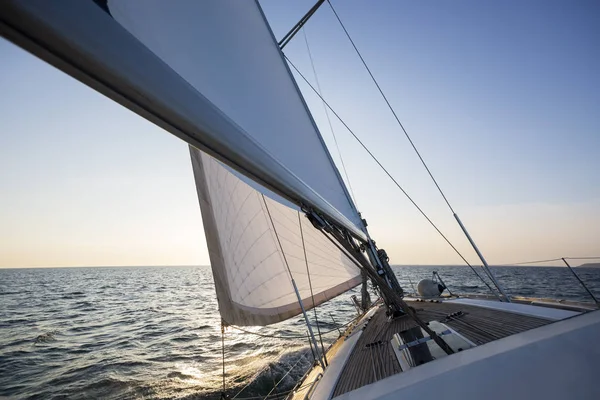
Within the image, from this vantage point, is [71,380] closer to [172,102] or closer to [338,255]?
[338,255]

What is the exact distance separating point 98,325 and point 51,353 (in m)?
4.70

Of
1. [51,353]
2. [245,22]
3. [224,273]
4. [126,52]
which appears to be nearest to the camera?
[126,52]

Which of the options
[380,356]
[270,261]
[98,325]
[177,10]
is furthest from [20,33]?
[98,325]

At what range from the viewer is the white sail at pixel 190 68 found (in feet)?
1.34

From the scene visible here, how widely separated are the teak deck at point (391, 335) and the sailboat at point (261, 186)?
26 millimetres

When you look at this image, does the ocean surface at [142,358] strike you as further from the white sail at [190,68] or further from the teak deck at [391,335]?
the white sail at [190,68]

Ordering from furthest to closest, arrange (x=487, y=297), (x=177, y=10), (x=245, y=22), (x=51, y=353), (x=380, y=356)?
(x=51, y=353) < (x=487, y=297) < (x=380, y=356) < (x=245, y=22) < (x=177, y=10)

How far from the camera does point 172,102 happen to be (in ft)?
2.08

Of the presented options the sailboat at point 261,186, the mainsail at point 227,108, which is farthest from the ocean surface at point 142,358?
the mainsail at point 227,108

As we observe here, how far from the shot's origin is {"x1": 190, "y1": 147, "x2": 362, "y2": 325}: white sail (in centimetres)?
434

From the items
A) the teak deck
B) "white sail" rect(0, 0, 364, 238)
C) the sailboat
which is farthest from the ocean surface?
"white sail" rect(0, 0, 364, 238)

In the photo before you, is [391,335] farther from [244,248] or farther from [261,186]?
[261,186]

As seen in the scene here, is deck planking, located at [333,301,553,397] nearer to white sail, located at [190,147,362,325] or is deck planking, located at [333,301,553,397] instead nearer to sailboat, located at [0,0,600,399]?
sailboat, located at [0,0,600,399]

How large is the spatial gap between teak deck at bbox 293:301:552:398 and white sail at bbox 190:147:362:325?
5.06 ft
